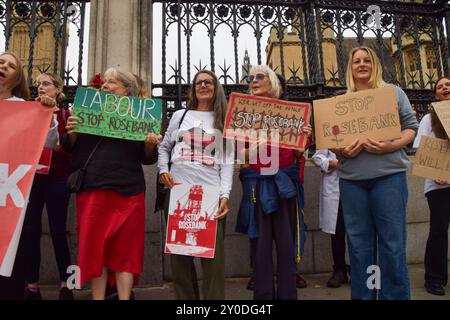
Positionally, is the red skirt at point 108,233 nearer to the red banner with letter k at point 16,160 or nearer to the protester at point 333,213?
the red banner with letter k at point 16,160

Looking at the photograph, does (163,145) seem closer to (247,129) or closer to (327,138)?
(247,129)

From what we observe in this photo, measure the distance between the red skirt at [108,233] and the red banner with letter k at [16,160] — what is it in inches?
16.5

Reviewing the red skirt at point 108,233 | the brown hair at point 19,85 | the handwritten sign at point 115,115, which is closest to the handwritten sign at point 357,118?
the handwritten sign at point 115,115

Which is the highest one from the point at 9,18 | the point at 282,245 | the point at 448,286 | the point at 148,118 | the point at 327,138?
the point at 9,18

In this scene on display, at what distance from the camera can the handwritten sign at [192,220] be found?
283 centimetres

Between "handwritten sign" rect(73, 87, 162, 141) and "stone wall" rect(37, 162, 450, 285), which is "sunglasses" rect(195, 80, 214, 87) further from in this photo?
"stone wall" rect(37, 162, 450, 285)

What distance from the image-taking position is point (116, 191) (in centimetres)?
279

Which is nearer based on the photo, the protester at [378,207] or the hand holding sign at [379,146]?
the protester at [378,207]

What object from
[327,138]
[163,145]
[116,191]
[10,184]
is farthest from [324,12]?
[10,184]

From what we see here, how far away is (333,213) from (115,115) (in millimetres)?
2729

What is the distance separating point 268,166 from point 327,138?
556mm

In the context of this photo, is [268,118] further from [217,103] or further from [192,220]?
[192,220]

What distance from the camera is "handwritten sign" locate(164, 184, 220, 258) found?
9.27 ft

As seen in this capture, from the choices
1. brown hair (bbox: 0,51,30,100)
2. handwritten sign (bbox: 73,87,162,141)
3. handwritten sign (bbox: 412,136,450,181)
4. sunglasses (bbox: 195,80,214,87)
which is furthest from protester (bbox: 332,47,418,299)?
brown hair (bbox: 0,51,30,100)
